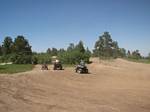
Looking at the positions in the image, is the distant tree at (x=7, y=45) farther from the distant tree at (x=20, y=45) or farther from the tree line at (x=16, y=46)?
the distant tree at (x=20, y=45)

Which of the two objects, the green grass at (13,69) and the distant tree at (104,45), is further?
the distant tree at (104,45)

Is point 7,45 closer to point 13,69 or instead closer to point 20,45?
point 20,45

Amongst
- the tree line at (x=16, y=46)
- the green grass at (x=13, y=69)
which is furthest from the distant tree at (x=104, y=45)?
the green grass at (x=13, y=69)

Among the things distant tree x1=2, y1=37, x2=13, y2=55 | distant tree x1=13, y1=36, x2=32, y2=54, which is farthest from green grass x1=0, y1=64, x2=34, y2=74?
distant tree x1=2, y1=37, x2=13, y2=55

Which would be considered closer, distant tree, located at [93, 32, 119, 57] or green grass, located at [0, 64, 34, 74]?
green grass, located at [0, 64, 34, 74]

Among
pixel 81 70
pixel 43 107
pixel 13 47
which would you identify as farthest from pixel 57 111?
pixel 13 47

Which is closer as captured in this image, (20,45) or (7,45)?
(20,45)

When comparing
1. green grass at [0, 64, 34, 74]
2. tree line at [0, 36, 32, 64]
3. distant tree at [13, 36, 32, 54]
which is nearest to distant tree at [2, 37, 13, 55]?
tree line at [0, 36, 32, 64]

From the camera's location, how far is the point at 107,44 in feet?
285

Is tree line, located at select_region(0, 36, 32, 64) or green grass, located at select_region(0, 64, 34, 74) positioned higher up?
tree line, located at select_region(0, 36, 32, 64)

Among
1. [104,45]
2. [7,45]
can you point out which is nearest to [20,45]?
[7,45]

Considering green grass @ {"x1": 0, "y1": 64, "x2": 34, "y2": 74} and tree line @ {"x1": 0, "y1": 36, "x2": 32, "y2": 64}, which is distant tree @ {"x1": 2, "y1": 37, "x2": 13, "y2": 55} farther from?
green grass @ {"x1": 0, "y1": 64, "x2": 34, "y2": 74}

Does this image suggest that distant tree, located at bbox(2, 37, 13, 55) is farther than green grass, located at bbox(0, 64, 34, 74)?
Yes

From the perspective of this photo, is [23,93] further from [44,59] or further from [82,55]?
[44,59]
